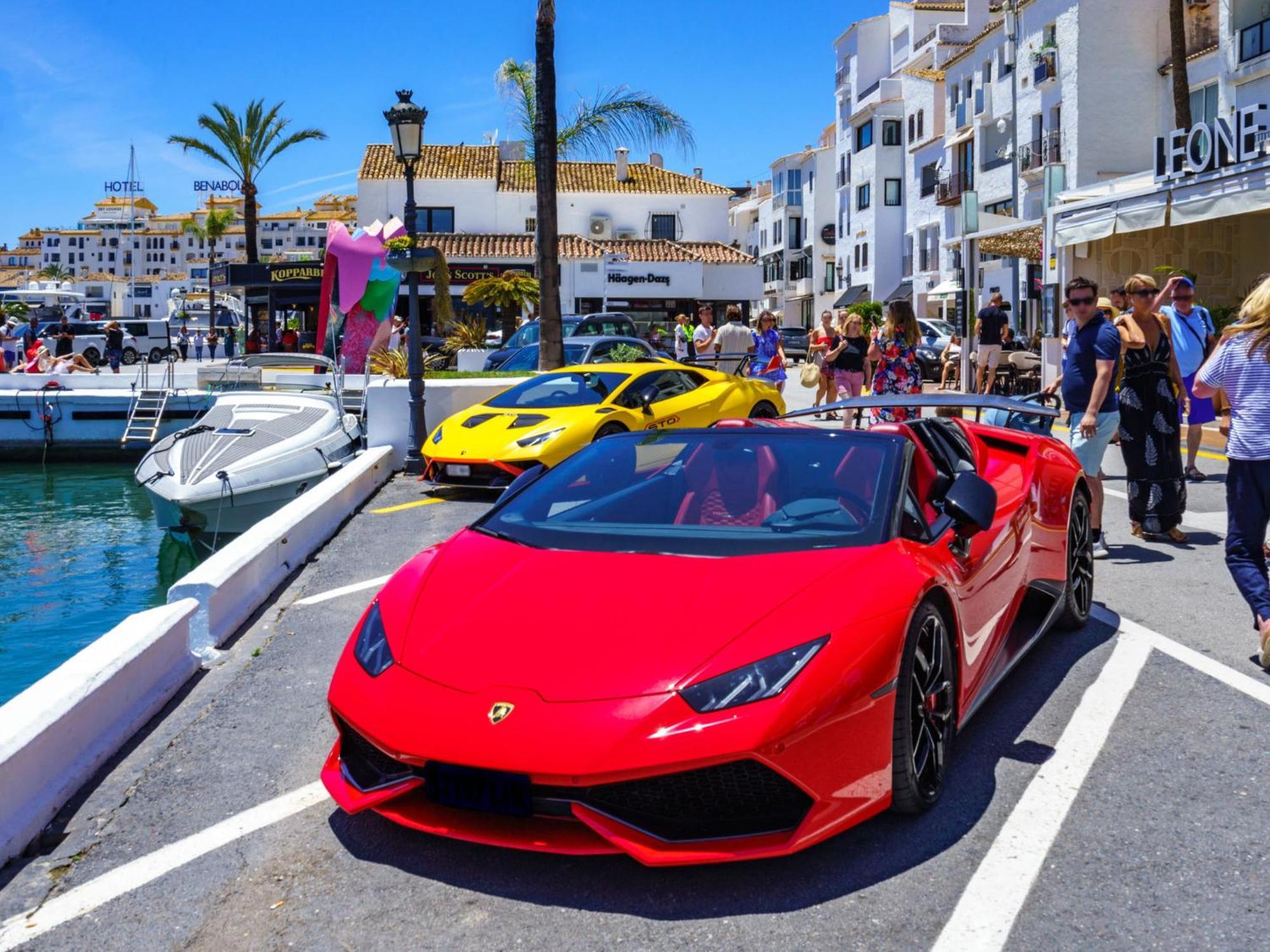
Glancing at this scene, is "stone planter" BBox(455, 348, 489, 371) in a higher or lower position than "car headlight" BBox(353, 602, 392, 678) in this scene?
higher

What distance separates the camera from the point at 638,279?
5278 centimetres

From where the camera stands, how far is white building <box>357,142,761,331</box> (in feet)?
172

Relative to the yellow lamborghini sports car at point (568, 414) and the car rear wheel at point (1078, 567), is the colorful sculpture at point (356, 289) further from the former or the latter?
the car rear wheel at point (1078, 567)

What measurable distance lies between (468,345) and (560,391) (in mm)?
15375

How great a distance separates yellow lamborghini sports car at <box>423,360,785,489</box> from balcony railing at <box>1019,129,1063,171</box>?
2914cm

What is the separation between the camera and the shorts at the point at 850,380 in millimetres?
14695

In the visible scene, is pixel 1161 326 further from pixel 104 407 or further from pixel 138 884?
pixel 104 407

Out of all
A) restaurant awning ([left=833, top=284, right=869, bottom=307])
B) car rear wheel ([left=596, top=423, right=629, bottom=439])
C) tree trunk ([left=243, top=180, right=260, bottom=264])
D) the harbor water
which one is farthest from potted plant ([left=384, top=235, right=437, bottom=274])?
restaurant awning ([left=833, top=284, right=869, bottom=307])

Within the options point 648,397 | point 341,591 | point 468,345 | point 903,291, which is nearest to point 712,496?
point 341,591

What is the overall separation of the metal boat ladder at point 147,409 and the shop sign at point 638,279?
92.2 ft

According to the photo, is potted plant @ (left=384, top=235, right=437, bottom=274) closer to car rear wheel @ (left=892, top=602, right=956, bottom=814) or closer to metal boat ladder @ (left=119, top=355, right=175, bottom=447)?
metal boat ladder @ (left=119, top=355, right=175, bottom=447)

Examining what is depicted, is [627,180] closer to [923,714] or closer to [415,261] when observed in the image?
[415,261]

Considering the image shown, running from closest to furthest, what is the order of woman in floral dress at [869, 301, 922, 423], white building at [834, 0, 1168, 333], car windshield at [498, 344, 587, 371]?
woman in floral dress at [869, 301, 922, 423]
car windshield at [498, 344, 587, 371]
white building at [834, 0, 1168, 333]

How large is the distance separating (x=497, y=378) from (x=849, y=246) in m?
53.8
